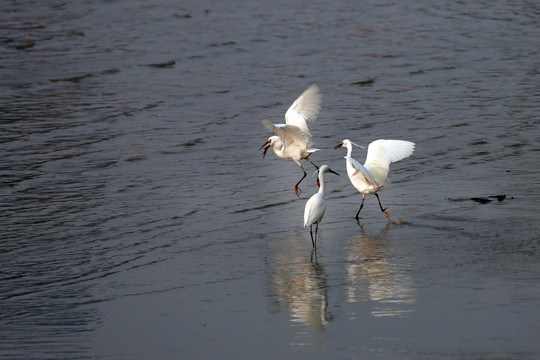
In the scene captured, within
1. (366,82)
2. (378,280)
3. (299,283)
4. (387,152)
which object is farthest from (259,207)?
(366,82)

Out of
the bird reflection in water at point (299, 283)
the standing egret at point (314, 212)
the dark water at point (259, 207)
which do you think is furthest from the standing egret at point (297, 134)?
the bird reflection in water at point (299, 283)

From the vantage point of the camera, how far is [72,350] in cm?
573

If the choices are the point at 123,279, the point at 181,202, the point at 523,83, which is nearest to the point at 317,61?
the point at 523,83

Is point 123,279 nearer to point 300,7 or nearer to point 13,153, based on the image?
point 13,153

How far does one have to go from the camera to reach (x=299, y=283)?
685 centimetres

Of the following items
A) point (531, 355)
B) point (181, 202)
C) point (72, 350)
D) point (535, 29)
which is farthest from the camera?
point (535, 29)

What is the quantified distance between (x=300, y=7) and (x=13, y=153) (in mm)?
16909

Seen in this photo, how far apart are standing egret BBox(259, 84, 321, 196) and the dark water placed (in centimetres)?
33

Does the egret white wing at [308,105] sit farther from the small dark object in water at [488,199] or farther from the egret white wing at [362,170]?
the small dark object in water at [488,199]

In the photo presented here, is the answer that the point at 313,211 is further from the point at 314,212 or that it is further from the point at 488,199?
the point at 488,199

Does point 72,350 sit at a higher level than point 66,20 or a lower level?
higher

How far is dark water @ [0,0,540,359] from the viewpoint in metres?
5.92

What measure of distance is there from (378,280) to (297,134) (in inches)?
163

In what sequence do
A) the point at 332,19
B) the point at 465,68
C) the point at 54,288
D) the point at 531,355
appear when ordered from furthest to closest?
the point at 332,19, the point at 465,68, the point at 54,288, the point at 531,355
